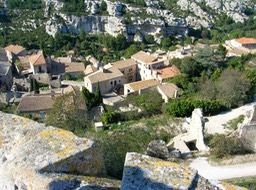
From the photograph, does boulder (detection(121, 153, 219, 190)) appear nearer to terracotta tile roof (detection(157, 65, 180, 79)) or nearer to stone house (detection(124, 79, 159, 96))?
stone house (detection(124, 79, 159, 96))

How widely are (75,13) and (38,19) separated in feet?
34.4

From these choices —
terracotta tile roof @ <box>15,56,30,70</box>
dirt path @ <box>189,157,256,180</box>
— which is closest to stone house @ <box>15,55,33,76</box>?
terracotta tile roof @ <box>15,56,30,70</box>

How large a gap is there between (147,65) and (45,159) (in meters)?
38.3

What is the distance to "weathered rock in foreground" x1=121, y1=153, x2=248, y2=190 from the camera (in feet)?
17.6

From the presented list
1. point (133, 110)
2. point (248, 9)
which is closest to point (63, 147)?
point (133, 110)

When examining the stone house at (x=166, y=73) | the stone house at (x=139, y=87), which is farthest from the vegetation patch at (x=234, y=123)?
the stone house at (x=166, y=73)

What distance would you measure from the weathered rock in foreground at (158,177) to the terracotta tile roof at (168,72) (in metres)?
34.0

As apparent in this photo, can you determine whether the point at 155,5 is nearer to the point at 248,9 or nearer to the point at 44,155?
the point at 248,9

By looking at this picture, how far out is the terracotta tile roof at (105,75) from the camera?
38.7 m

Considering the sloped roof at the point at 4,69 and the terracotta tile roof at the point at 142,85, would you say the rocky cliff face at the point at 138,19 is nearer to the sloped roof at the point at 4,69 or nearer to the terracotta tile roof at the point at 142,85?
the sloped roof at the point at 4,69

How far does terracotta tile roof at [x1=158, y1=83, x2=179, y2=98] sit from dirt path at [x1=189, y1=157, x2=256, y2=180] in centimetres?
1471

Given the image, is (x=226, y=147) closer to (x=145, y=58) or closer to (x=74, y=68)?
(x=145, y=58)

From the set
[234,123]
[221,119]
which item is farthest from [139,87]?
[234,123]

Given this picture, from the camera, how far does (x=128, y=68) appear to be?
146ft
